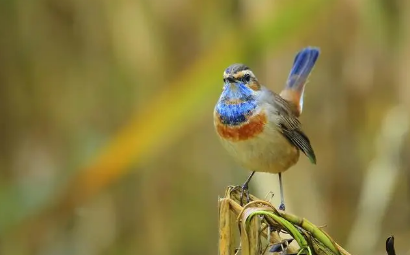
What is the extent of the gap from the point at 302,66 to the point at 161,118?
0.49m

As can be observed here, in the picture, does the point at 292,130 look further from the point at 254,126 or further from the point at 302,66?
the point at 302,66

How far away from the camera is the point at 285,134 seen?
6.32ft

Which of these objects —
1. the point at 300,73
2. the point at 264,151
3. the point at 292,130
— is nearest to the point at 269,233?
the point at 264,151

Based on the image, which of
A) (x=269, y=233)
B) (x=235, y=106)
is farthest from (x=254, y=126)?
(x=269, y=233)

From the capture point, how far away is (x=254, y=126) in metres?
1.88

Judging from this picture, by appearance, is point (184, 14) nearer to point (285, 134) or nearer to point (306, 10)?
point (306, 10)

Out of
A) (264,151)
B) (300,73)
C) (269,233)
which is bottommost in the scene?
(269,233)

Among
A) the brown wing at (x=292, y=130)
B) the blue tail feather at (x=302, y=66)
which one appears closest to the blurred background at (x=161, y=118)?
the blue tail feather at (x=302, y=66)

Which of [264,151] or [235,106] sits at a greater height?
[235,106]

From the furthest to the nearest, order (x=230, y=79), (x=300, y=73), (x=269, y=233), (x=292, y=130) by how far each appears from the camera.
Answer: (x=300, y=73)
(x=292, y=130)
(x=230, y=79)
(x=269, y=233)

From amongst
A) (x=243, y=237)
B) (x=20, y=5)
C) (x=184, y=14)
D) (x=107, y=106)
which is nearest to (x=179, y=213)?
(x=107, y=106)

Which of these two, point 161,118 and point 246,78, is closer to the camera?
point 246,78

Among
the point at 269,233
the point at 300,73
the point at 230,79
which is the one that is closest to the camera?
the point at 269,233

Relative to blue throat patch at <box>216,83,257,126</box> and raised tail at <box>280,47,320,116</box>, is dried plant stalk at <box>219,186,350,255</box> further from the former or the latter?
raised tail at <box>280,47,320,116</box>
